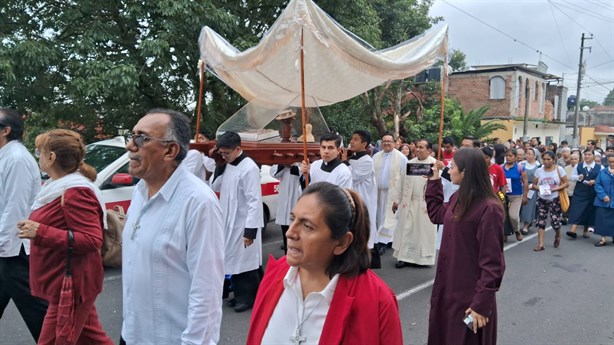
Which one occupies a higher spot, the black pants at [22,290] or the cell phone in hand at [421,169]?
the cell phone in hand at [421,169]

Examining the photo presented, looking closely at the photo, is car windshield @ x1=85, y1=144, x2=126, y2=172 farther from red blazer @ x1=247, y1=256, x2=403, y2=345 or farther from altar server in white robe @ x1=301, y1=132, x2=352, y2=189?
red blazer @ x1=247, y1=256, x2=403, y2=345

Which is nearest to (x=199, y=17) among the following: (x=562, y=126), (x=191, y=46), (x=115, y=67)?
(x=191, y=46)

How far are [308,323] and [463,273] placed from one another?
62.4 inches

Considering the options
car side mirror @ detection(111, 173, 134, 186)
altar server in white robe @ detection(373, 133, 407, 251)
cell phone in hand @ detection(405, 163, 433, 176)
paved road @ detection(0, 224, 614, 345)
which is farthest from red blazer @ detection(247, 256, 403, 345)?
altar server in white robe @ detection(373, 133, 407, 251)

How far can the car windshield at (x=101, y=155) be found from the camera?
22.5ft

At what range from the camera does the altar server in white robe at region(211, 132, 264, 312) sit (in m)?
5.02

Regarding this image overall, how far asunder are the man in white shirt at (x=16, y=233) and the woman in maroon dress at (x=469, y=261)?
107 inches

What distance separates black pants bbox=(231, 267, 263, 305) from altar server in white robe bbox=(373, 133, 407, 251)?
9.83ft

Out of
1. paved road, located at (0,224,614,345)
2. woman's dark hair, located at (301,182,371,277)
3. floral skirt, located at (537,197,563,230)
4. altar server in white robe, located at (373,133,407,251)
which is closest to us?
woman's dark hair, located at (301,182,371,277)

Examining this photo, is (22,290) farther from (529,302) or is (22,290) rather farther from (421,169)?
(529,302)

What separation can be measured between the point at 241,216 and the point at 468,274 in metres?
2.66

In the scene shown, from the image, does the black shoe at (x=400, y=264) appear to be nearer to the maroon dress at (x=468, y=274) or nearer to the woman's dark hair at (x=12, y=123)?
the maroon dress at (x=468, y=274)

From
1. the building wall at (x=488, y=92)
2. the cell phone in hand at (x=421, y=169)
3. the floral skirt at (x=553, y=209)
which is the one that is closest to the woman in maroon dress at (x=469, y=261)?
the cell phone in hand at (x=421, y=169)

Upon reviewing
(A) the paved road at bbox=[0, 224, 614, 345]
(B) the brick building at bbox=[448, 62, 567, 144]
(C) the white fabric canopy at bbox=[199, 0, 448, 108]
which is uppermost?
(B) the brick building at bbox=[448, 62, 567, 144]
